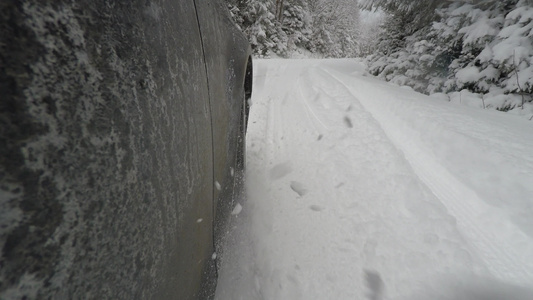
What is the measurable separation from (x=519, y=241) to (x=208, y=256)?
167 centimetres

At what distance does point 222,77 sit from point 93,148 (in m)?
0.88

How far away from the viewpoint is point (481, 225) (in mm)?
1559

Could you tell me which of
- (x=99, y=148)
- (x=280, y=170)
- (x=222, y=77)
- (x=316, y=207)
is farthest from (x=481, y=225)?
(x=99, y=148)

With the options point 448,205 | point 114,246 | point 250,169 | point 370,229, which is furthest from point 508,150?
point 114,246

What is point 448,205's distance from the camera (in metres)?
1.74

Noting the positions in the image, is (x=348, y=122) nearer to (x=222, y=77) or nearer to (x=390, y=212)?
(x=390, y=212)

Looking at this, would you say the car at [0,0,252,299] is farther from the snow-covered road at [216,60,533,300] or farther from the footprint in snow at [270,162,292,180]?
the footprint in snow at [270,162,292,180]

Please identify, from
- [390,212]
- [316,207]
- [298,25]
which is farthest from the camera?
[298,25]

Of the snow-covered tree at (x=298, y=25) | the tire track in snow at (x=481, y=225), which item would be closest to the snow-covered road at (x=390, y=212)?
the tire track in snow at (x=481, y=225)

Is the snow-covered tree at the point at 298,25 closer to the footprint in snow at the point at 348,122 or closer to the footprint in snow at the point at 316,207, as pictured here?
the footprint in snow at the point at 348,122

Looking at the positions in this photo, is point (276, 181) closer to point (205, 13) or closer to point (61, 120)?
point (205, 13)

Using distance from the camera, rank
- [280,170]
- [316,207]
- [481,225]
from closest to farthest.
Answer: [481,225] → [316,207] → [280,170]

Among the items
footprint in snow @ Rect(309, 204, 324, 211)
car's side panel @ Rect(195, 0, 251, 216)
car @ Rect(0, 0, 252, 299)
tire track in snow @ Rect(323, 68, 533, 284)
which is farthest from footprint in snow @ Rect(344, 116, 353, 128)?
car @ Rect(0, 0, 252, 299)

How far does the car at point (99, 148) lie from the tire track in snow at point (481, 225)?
1.57 m
